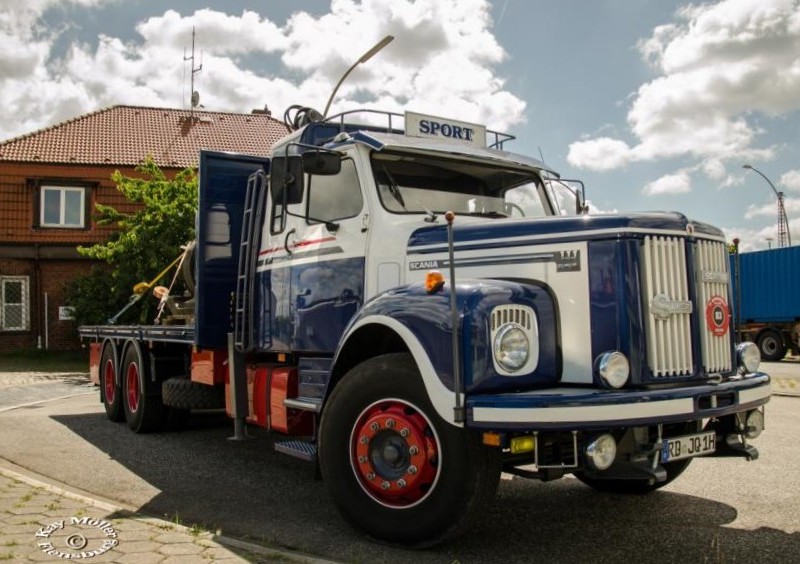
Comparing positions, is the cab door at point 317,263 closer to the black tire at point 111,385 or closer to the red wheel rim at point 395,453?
the red wheel rim at point 395,453

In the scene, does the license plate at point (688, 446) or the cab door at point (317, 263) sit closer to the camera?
the license plate at point (688, 446)

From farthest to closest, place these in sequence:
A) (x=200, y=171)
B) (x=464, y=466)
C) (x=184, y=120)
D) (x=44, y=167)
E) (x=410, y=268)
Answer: (x=184, y=120), (x=44, y=167), (x=200, y=171), (x=410, y=268), (x=464, y=466)

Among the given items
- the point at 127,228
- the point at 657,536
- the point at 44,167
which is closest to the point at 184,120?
the point at 44,167

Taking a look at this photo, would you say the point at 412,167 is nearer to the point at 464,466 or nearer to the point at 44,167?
the point at 464,466

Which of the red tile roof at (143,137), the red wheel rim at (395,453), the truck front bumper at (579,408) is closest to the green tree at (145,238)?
the red tile roof at (143,137)

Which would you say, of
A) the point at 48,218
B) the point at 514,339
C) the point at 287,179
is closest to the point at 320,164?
the point at 287,179

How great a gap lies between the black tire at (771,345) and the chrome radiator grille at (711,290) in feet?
67.2

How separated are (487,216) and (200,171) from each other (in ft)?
9.79

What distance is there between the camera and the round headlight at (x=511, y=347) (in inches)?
173

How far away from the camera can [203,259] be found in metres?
7.61

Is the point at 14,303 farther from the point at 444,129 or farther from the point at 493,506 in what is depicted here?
the point at 493,506

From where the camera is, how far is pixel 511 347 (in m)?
4.44

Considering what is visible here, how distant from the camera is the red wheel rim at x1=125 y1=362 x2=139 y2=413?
31.7 feet

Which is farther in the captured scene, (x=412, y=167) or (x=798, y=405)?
(x=798, y=405)
